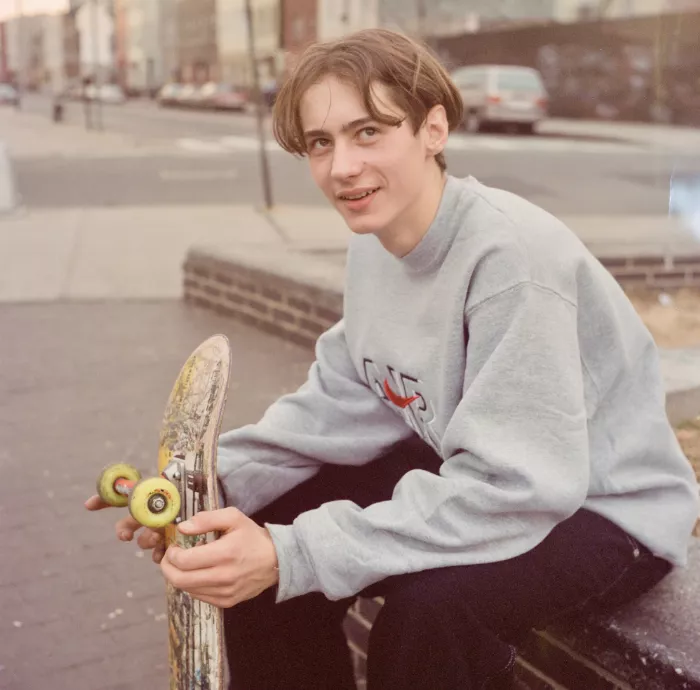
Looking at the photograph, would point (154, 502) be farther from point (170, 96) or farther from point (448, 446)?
point (170, 96)

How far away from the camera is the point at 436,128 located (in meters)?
1.74

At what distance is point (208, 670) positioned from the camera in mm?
1661

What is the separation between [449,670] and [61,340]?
4163mm

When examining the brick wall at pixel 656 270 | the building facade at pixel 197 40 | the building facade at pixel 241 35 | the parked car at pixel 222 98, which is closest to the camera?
the brick wall at pixel 656 270


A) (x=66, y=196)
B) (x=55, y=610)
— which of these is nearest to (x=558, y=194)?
(x=66, y=196)

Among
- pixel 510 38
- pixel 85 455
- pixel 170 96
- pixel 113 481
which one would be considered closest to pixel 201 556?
pixel 113 481

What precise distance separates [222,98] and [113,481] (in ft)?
143

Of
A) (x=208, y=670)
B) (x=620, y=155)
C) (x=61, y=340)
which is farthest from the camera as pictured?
(x=620, y=155)

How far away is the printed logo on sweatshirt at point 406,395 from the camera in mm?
1774

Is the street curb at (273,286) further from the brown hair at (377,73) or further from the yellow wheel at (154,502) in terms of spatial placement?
the yellow wheel at (154,502)

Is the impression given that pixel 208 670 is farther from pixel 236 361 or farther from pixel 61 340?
pixel 61 340

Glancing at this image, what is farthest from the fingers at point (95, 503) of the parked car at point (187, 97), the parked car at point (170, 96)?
the parked car at point (170, 96)

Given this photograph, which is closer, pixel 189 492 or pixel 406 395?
pixel 189 492

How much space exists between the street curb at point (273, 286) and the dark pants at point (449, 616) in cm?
274
